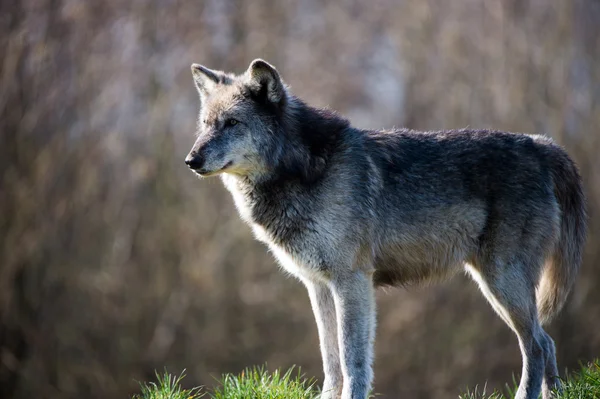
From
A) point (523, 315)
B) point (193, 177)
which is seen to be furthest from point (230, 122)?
point (193, 177)

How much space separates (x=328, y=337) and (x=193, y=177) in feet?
30.6

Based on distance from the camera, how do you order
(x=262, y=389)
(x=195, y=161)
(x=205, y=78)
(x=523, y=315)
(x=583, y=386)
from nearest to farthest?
1. (x=195, y=161)
2. (x=583, y=386)
3. (x=523, y=315)
4. (x=262, y=389)
5. (x=205, y=78)

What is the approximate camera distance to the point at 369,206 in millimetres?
5516

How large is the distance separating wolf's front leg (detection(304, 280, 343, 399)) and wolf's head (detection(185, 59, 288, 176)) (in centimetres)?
98

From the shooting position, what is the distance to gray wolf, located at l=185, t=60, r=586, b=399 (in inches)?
213

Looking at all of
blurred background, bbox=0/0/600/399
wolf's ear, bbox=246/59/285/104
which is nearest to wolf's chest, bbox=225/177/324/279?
wolf's ear, bbox=246/59/285/104

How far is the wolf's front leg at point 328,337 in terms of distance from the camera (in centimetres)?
568

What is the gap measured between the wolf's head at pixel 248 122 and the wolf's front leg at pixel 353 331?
3.22ft

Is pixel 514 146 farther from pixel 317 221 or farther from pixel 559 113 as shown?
pixel 559 113

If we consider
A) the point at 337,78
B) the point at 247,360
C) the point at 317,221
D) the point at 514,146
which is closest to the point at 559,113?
the point at 337,78

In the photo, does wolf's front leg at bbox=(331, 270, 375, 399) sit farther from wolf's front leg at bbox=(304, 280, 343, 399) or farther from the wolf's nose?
the wolf's nose

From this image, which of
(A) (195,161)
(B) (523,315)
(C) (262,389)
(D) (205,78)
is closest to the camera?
(A) (195,161)

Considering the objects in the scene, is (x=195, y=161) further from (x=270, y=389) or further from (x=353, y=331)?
(x=270, y=389)

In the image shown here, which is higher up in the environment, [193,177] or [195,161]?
[193,177]
